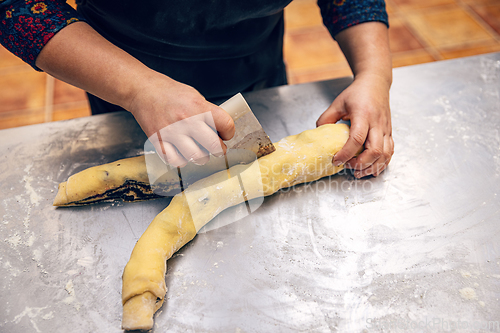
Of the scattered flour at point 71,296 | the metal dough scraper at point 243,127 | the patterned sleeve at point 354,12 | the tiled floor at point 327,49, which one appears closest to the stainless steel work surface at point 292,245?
the scattered flour at point 71,296

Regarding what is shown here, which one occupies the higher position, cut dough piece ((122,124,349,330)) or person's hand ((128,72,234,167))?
person's hand ((128,72,234,167))

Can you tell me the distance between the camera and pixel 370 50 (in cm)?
101

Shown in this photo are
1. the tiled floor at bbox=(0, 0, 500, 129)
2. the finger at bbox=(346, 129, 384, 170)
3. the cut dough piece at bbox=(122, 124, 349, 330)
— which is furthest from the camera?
the tiled floor at bbox=(0, 0, 500, 129)

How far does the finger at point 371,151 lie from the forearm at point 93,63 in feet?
1.89

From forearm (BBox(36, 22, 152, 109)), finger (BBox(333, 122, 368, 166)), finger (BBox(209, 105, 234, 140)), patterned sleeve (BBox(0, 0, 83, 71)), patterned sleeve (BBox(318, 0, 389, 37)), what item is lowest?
finger (BBox(333, 122, 368, 166))

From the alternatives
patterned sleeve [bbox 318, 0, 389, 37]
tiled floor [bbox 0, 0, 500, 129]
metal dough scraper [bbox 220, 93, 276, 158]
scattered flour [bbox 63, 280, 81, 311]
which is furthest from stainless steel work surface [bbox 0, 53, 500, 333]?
tiled floor [bbox 0, 0, 500, 129]

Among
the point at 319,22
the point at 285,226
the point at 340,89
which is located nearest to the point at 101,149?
the point at 285,226

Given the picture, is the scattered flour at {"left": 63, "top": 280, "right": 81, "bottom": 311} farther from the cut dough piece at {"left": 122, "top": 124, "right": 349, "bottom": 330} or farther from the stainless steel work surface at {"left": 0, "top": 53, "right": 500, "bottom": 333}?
the cut dough piece at {"left": 122, "top": 124, "right": 349, "bottom": 330}

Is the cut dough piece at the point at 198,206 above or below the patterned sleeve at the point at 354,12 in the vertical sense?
below

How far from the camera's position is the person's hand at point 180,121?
715mm

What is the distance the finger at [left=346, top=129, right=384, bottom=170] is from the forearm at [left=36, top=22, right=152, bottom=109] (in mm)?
575

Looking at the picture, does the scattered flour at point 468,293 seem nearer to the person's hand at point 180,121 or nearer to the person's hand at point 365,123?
the person's hand at point 365,123

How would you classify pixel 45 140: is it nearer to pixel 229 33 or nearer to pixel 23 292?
pixel 23 292

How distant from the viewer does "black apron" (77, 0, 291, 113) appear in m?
0.86
